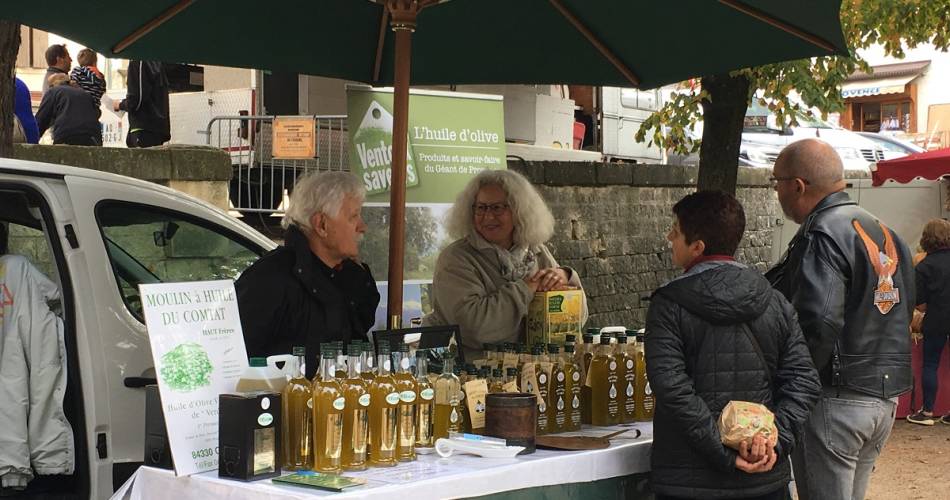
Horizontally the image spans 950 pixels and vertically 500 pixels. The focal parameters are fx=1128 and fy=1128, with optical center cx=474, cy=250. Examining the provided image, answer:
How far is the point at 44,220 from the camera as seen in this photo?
4500mm

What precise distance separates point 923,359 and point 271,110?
22.4 ft

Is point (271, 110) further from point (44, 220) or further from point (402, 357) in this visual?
point (402, 357)

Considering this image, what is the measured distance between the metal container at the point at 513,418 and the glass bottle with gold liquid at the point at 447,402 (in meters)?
0.10

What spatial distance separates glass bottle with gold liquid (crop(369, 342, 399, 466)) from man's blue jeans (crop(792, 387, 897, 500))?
1702 millimetres

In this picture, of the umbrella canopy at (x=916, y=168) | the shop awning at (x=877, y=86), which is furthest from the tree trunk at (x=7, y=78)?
the shop awning at (x=877, y=86)

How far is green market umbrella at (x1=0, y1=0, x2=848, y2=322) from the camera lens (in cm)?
437

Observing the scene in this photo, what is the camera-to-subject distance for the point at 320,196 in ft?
13.4

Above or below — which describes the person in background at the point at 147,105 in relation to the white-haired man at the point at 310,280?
above

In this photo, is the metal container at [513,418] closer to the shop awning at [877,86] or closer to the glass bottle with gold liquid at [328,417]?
the glass bottle with gold liquid at [328,417]

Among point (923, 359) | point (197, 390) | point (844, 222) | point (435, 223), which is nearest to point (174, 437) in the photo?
point (197, 390)

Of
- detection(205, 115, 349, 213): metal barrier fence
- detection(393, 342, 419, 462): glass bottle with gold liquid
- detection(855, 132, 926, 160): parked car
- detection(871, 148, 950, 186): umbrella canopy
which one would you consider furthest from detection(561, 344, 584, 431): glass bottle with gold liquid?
detection(855, 132, 926, 160): parked car

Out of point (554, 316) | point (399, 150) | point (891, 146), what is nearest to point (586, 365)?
point (554, 316)

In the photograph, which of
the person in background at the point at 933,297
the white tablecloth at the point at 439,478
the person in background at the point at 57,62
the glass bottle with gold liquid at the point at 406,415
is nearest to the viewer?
the white tablecloth at the point at 439,478

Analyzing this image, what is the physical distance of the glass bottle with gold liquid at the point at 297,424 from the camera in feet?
10.3
